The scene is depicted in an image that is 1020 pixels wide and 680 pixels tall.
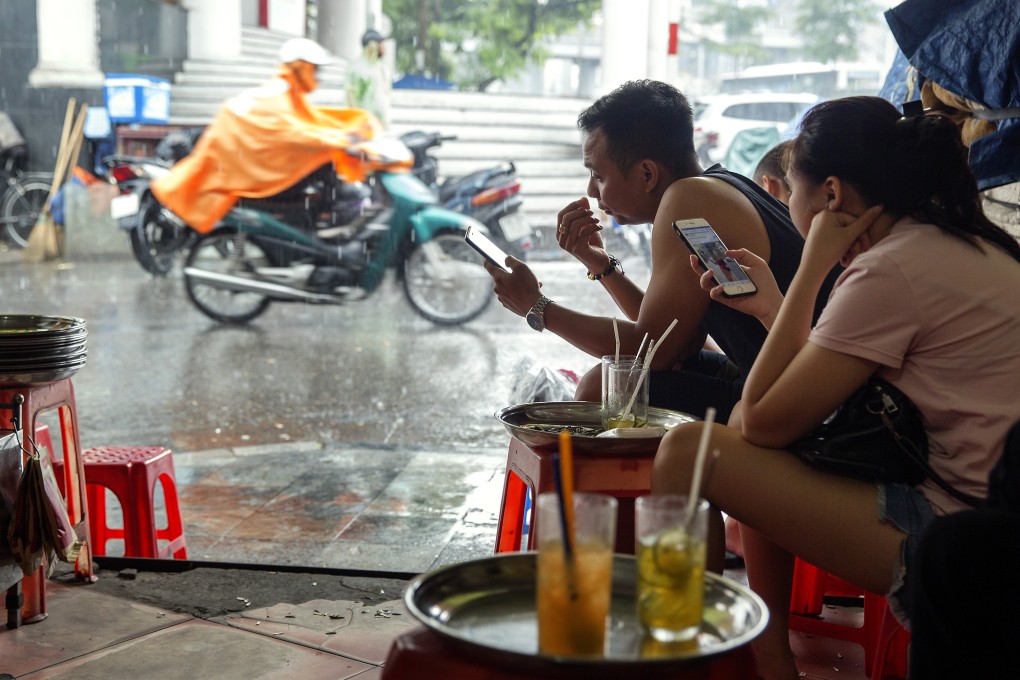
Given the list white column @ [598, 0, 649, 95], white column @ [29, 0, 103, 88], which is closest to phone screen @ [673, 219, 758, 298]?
white column @ [598, 0, 649, 95]

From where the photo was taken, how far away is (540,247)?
11.5 meters

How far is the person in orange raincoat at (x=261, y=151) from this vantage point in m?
7.67

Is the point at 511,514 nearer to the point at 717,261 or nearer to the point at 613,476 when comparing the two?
the point at 613,476

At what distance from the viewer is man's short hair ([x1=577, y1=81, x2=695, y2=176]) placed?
2.63m

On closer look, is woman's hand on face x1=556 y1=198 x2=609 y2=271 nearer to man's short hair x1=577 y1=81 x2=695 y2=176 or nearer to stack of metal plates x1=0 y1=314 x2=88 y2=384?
man's short hair x1=577 y1=81 x2=695 y2=176

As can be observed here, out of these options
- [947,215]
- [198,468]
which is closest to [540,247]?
[198,468]

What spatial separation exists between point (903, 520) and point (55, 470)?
2.01 metres

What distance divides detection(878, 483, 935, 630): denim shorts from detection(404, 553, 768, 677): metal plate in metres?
0.50

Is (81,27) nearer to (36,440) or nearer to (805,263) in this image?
(36,440)

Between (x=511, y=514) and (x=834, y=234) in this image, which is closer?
(x=834, y=234)

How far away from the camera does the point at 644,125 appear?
263 cm

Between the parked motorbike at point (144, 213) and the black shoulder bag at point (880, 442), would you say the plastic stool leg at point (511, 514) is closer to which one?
the black shoulder bag at point (880, 442)

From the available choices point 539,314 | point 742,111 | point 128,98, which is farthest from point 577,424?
point 128,98

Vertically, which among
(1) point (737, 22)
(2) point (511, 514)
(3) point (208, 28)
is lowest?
(2) point (511, 514)
